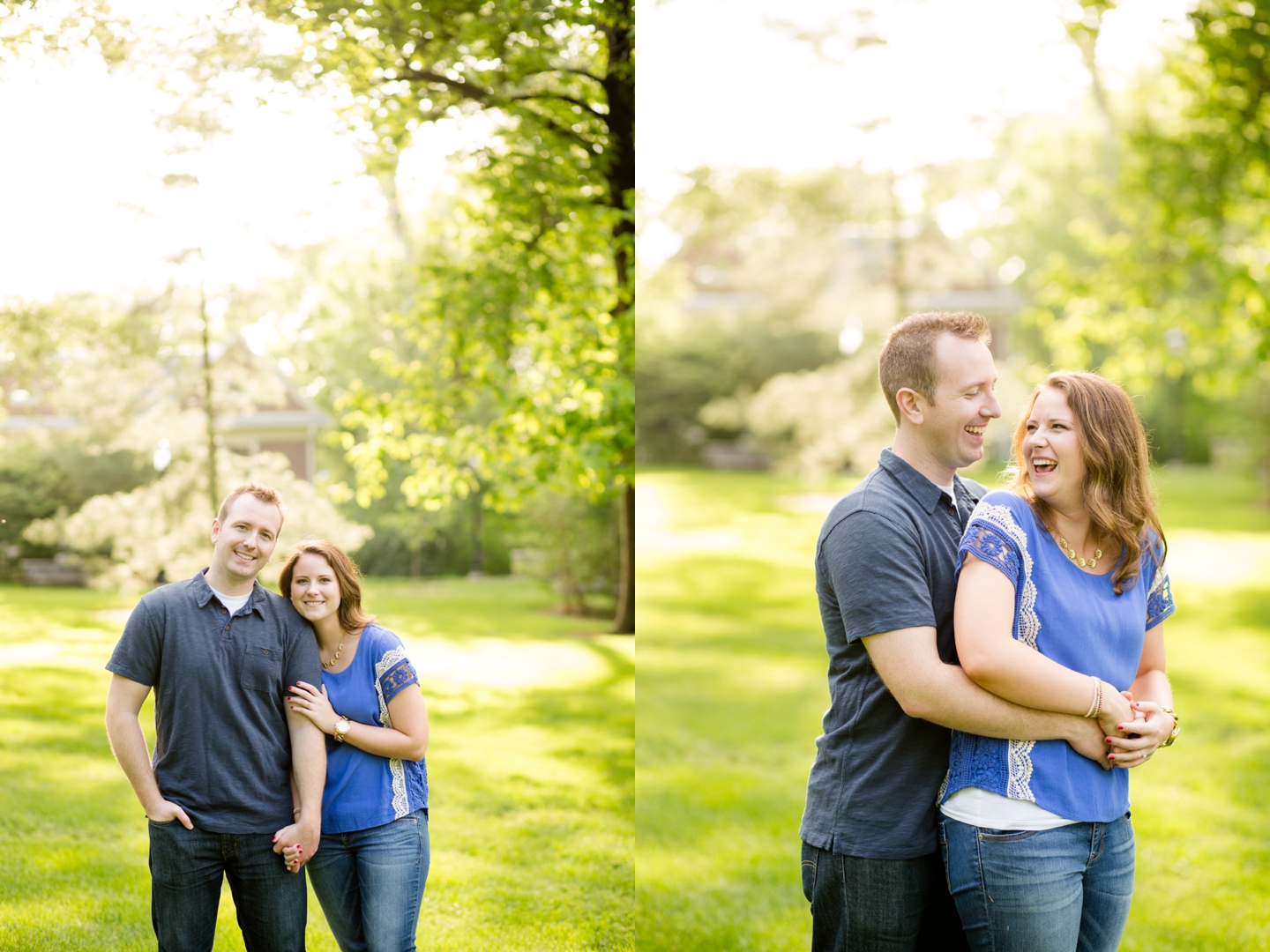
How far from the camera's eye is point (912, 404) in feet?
6.78

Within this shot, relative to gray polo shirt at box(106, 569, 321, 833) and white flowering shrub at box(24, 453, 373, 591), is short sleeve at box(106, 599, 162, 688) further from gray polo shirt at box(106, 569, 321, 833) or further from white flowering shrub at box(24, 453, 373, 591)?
white flowering shrub at box(24, 453, 373, 591)

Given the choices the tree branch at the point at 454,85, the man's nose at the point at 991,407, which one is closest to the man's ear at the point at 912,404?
the man's nose at the point at 991,407

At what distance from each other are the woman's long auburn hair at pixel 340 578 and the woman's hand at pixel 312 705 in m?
0.16

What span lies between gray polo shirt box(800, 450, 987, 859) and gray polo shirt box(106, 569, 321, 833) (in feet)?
3.97

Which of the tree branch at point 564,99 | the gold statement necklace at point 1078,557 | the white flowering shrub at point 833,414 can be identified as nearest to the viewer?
the gold statement necklace at point 1078,557

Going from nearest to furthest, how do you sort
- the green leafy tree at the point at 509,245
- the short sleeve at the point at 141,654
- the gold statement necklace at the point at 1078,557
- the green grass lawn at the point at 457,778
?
1. the gold statement necklace at the point at 1078,557
2. the short sleeve at the point at 141,654
3. the green grass lawn at the point at 457,778
4. the green leafy tree at the point at 509,245

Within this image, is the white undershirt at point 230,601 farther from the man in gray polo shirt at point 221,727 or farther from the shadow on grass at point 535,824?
the shadow on grass at point 535,824

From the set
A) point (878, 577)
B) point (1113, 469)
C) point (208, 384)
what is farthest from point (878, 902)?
point (208, 384)

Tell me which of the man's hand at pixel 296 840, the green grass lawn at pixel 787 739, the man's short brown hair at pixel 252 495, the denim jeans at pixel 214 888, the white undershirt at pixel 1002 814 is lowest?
the green grass lawn at pixel 787 739

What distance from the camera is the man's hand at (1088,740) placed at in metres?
1.88

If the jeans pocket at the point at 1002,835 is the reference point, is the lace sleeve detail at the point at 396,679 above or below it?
above

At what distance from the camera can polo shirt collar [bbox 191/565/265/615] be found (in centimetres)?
232

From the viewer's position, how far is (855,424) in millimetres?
12727

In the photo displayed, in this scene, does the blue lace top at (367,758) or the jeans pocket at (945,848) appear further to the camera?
the blue lace top at (367,758)
